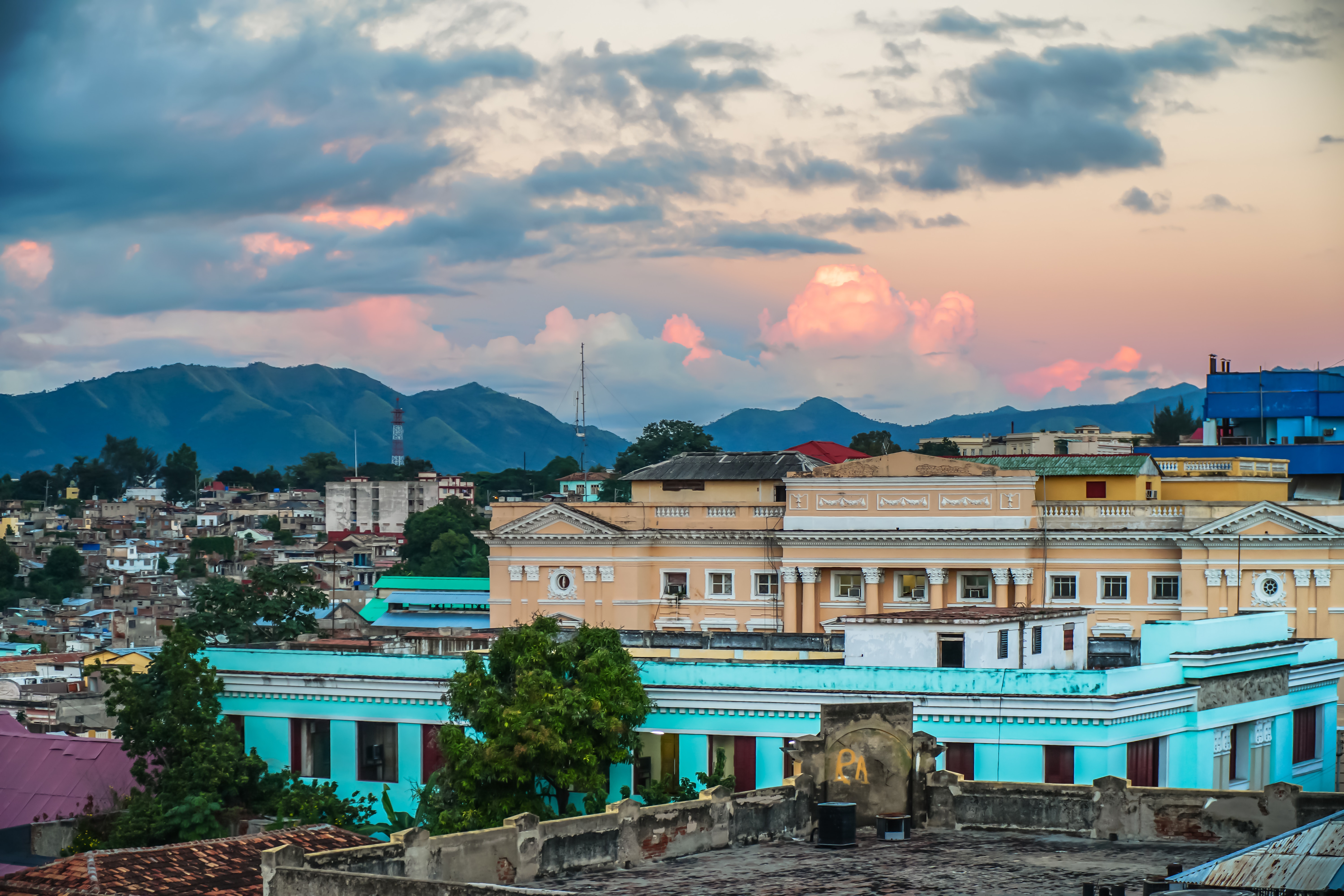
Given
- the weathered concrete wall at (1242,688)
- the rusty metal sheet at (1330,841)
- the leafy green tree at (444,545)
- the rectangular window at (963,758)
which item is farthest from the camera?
the leafy green tree at (444,545)

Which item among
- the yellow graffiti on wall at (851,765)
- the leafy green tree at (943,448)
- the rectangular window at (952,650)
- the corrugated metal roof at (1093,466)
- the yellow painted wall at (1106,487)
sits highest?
the leafy green tree at (943,448)

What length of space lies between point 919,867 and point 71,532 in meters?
177

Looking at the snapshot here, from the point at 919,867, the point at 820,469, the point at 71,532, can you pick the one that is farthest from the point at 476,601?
the point at 71,532

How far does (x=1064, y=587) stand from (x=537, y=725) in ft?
106

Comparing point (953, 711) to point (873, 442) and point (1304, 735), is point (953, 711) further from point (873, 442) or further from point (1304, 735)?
point (873, 442)

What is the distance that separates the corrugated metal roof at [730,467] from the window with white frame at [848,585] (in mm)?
5057

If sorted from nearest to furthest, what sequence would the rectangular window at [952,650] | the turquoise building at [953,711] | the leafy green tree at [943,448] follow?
the turquoise building at [953,711] → the rectangular window at [952,650] → the leafy green tree at [943,448]

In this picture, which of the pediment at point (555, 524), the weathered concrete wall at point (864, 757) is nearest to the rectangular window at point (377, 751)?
the weathered concrete wall at point (864, 757)

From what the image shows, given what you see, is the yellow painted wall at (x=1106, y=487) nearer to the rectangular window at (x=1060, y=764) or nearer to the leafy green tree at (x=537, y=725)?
the rectangular window at (x=1060, y=764)

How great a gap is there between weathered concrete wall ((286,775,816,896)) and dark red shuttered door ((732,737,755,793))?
28.9ft

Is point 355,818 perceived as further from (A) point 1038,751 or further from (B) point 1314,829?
(B) point 1314,829

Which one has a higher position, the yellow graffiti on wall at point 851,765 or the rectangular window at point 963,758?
the yellow graffiti on wall at point 851,765

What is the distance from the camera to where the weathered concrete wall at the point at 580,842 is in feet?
73.7

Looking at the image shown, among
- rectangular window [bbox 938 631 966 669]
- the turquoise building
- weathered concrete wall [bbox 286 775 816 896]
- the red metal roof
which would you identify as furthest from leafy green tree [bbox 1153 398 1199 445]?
weathered concrete wall [bbox 286 775 816 896]
